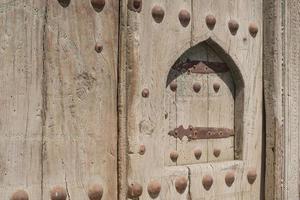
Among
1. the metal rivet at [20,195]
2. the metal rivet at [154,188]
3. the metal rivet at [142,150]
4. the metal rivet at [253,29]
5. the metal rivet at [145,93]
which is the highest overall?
the metal rivet at [253,29]

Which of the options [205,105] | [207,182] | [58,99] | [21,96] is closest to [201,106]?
[205,105]

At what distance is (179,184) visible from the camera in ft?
5.47

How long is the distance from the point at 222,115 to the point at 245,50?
8.3 inches

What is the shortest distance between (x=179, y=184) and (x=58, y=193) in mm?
370

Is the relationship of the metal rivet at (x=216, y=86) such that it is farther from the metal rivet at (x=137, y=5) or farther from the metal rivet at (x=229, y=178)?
the metal rivet at (x=137, y=5)

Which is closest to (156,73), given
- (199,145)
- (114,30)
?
(114,30)

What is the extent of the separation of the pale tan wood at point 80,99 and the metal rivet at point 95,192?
1 cm

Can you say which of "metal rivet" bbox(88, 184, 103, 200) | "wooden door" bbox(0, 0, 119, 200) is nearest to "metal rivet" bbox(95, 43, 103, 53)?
"wooden door" bbox(0, 0, 119, 200)

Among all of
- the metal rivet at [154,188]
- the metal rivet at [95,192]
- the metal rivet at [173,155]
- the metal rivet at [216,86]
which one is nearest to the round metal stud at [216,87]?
the metal rivet at [216,86]

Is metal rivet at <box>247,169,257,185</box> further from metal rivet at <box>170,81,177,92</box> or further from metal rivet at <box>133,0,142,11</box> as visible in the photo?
metal rivet at <box>133,0,142,11</box>

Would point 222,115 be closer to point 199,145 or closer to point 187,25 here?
point 199,145

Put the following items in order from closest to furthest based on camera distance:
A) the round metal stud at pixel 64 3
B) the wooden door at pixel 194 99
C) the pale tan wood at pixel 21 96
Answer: the pale tan wood at pixel 21 96 < the round metal stud at pixel 64 3 < the wooden door at pixel 194 99

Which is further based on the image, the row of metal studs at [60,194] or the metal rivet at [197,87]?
the metal rivet at [197,87]

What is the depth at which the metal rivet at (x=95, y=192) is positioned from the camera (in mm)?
1523
